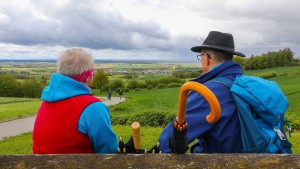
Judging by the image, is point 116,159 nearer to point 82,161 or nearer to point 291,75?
point 82,161

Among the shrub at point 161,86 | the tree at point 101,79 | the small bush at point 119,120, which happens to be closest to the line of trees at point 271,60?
the shrub at point 161,86

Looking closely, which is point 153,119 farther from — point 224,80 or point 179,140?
point 179,140

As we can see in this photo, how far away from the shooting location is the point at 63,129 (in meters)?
2.91

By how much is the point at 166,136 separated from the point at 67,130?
79 centimetres

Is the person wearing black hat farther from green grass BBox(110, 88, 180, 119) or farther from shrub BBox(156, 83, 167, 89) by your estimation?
shrub BBox(156, 83, 167, 89)

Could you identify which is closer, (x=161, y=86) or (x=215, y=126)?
(x=215, y=126)

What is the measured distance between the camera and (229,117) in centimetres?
265

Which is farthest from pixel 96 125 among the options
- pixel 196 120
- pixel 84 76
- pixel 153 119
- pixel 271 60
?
pixel 271 60

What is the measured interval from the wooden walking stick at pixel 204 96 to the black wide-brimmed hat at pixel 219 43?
1100 mm

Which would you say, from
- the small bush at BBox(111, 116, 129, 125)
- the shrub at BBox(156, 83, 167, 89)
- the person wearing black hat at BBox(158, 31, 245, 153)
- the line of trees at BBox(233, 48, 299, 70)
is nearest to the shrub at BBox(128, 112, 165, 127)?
the small bush at BBox(111, 116, 129, 125)

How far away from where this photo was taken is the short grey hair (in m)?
3.13

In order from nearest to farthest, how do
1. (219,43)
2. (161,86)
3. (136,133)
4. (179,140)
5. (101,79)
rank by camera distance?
(179,140) < (136,133) < (219,43) < (101,79) < (161,86)

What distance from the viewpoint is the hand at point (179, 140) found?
2111 mm

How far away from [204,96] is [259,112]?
0.86m
